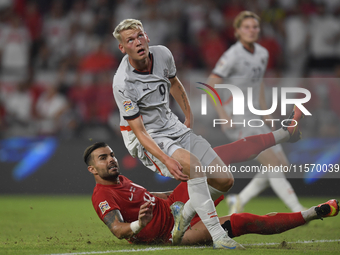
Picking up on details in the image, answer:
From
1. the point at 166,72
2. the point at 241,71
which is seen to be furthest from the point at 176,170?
the point at 241,71

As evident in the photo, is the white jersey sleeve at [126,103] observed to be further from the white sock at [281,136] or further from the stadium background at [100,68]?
the stadium background at [100,68]

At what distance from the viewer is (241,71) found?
633cm

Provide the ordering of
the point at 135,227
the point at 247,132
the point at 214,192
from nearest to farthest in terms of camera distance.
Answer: the point at 135,227 → the point at 214,192 → the point at 247,132

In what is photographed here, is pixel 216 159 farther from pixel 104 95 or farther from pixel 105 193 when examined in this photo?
pixel 104 95

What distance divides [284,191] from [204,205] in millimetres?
2151

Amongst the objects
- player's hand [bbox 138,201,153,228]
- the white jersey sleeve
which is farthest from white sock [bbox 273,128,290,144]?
player's hand [bbox 138,201,153,228]

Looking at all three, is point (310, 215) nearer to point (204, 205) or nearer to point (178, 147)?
point (204, 205)

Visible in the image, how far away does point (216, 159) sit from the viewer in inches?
170

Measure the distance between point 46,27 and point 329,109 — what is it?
6.65 meters

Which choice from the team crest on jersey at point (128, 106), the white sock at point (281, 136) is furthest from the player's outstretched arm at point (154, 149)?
A: the white sock at point (281, 136)

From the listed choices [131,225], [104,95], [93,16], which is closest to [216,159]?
[131,225]

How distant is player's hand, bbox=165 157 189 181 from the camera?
386 centimetres

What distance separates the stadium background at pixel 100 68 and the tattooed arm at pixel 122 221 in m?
3.82

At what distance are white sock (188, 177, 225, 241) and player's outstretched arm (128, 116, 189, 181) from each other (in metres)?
0.28
